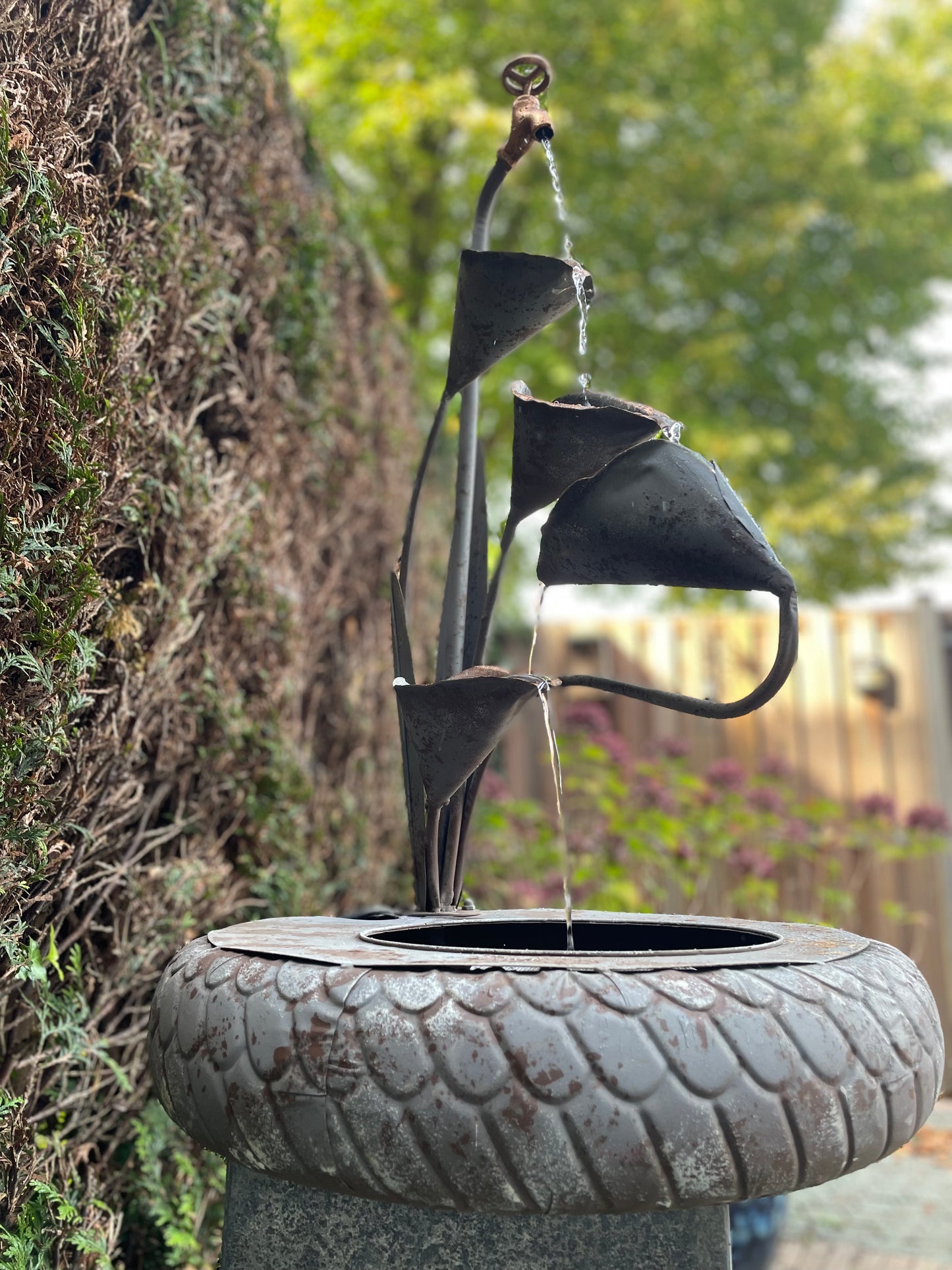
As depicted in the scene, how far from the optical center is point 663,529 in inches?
54.1

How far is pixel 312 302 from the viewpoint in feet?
8.85

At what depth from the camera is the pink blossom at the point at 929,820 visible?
436 centimetres

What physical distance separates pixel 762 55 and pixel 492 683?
10.5 meters

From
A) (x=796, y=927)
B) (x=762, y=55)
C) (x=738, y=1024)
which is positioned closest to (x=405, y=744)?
(x=796, y=927)

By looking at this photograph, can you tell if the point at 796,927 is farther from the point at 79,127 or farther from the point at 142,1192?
the point at 79,127

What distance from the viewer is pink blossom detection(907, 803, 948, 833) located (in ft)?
14.3

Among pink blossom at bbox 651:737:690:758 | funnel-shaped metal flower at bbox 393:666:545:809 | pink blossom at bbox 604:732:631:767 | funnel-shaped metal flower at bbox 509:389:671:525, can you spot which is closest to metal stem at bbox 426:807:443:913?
funnel-shaped metal flower at bbox 393:666:545:809

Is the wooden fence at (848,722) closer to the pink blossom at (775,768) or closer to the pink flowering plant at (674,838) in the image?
the pink flowering plant at (674,838)

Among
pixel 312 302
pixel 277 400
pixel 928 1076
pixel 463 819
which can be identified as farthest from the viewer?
pixel 312 302

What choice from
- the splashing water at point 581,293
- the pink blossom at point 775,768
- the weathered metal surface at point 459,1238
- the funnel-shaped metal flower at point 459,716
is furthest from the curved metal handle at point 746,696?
the pink blossom at point 775,768

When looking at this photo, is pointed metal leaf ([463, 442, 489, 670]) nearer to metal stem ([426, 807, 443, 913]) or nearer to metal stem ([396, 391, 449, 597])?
metal stem ([396, 391, 449, 597])

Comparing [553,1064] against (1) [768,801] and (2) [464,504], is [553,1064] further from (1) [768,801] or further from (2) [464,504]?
(1) [768,801]

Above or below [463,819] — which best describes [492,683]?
above

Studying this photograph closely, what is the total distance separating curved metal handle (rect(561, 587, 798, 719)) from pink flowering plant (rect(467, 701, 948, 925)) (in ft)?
6.94
